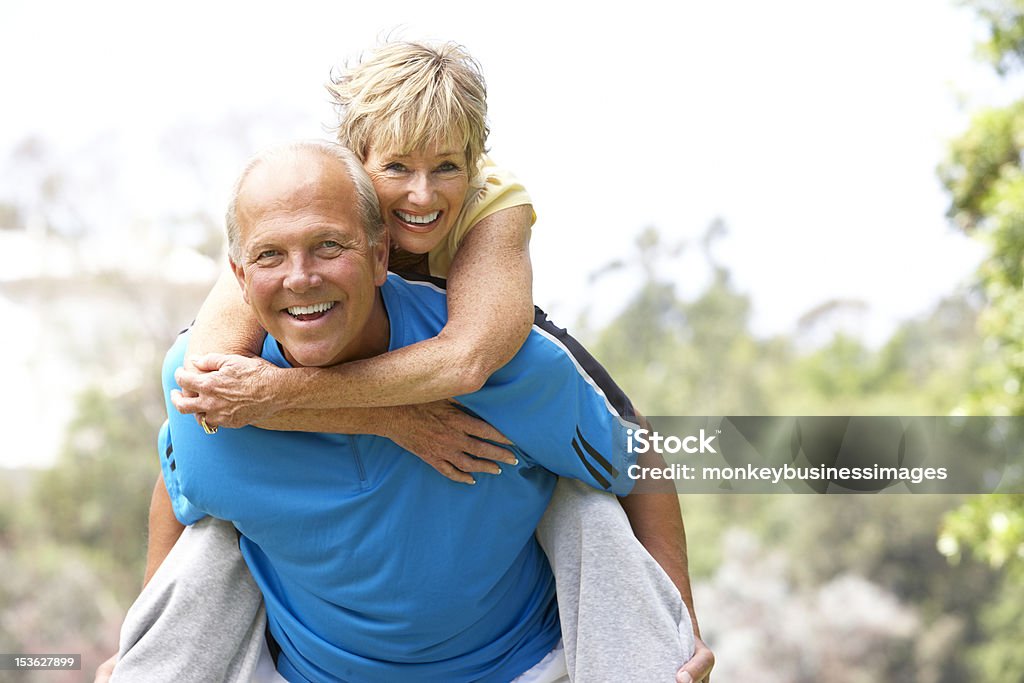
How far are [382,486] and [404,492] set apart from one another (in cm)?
4

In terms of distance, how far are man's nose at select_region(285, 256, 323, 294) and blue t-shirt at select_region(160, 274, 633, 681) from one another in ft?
0.62

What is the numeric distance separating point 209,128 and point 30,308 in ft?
7.32

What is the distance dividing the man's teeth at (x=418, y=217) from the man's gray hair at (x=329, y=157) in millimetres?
111

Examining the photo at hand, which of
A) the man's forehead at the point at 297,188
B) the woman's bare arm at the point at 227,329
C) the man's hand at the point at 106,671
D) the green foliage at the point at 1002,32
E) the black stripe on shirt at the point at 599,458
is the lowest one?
the man's hand at the point at 106,671

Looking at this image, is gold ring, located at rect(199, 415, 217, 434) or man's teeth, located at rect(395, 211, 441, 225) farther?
man's teeth, located at rect(395, 211, 441, 225)

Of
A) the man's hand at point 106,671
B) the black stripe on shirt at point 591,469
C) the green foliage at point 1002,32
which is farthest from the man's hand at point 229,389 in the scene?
the green foliage at point 1002,32

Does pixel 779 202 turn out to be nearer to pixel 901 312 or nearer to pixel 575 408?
pixel 901 312

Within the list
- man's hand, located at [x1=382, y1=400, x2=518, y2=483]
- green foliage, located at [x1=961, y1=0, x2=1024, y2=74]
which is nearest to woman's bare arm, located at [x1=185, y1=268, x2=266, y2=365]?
man's hand, located at [x1=382, y1=400, x2=518, y2=483]

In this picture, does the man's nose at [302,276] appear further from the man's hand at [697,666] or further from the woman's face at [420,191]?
the man's hand at [697,666]

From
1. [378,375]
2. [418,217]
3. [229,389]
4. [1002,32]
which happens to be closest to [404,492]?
[378,375]

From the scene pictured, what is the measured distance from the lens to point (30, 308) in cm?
979

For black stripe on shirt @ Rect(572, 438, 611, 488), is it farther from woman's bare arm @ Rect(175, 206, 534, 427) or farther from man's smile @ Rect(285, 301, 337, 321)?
man's smile @ Rect(285, 301, 337, 321)

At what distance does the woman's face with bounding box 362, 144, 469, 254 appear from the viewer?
68.7 inches

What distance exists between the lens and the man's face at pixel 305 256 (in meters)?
1.55
